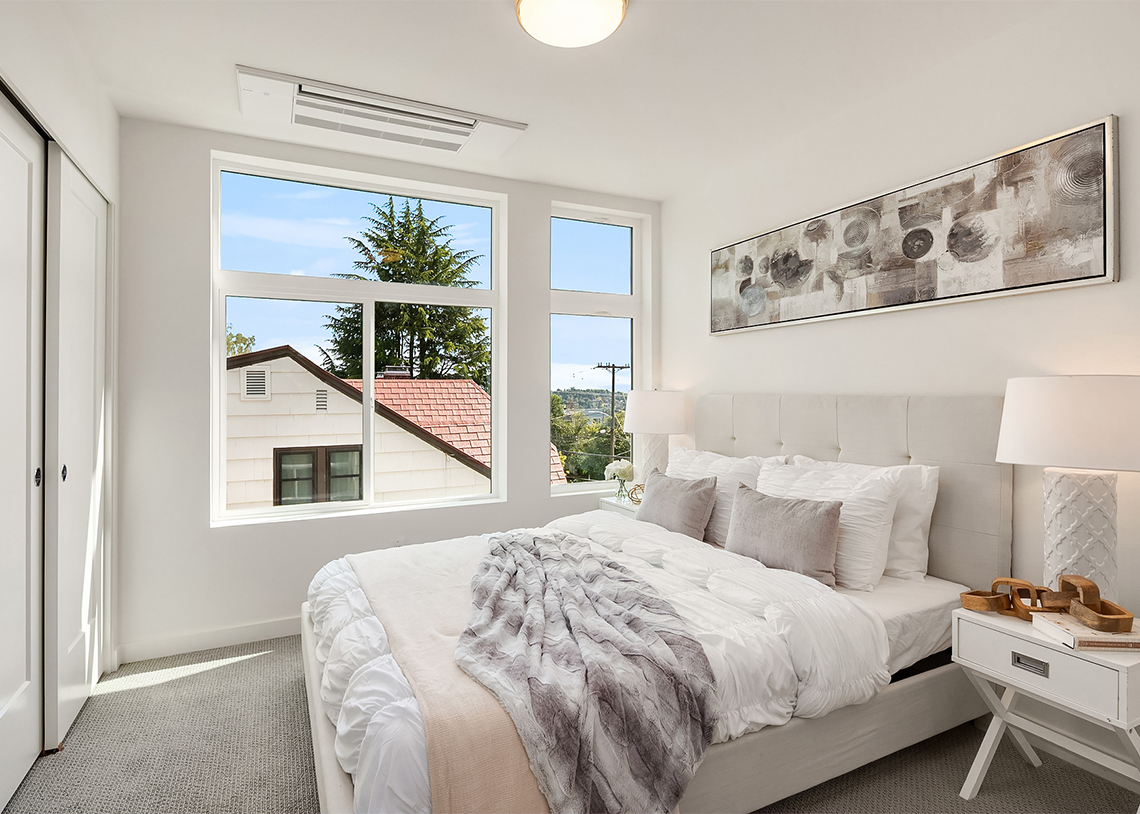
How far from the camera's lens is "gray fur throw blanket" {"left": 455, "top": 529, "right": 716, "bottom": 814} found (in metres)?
1.42

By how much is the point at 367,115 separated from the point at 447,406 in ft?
5.61

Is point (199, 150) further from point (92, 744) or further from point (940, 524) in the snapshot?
point (940, 524)

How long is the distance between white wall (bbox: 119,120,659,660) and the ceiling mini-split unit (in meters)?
0.41

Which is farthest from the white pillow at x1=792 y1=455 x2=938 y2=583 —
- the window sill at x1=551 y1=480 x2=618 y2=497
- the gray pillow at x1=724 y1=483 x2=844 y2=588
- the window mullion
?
the window mullion

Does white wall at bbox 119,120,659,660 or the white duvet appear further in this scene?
white wall at bbox 119,120,659,660

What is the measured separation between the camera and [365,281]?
3.62m

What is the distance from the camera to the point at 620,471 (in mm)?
4031

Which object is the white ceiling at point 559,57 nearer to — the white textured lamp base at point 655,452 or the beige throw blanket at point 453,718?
the white textured lamp base at point 655,452

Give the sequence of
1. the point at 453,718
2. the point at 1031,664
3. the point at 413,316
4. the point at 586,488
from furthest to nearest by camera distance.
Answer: the point at 586,488
the point at 413,316
the point at 1031,664
the point at 453,718

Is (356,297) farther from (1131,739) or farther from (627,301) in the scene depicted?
(1131,739)

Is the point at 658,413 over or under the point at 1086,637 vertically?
over

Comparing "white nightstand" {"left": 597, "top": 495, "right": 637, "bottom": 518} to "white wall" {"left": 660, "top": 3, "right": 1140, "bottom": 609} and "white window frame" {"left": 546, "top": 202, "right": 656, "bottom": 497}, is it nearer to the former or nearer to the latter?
"white window frame" {"left": 546, "top": 202, "right": 656, "bottom": 497}

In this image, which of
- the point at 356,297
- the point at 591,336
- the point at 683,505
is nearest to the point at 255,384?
the point at 356,297

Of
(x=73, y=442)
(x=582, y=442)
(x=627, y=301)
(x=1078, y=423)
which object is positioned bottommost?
(x=582, y=442)
